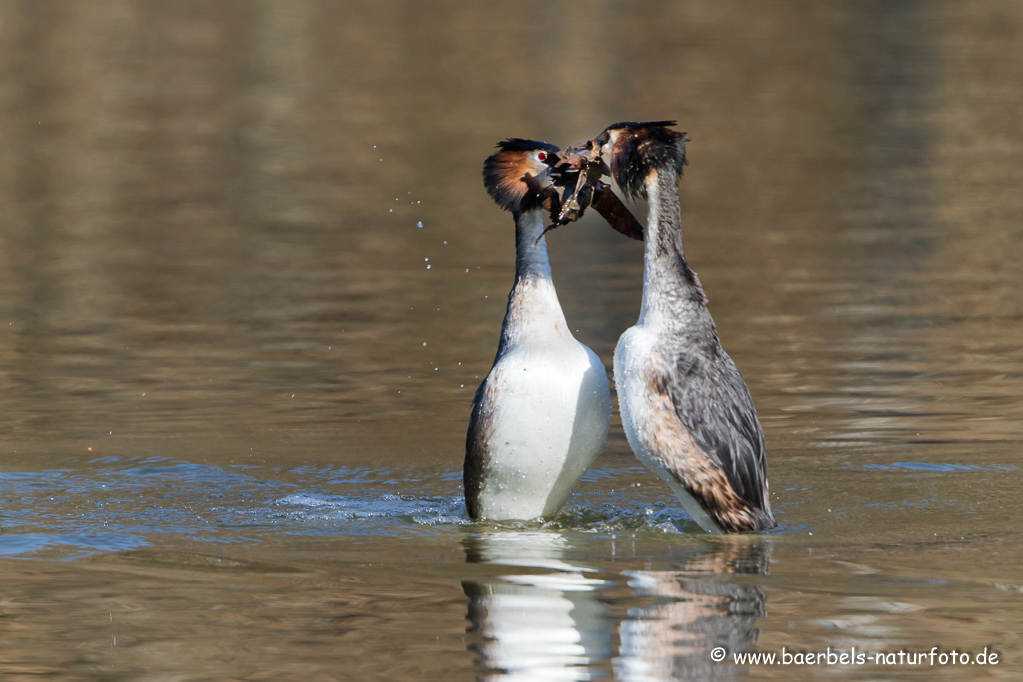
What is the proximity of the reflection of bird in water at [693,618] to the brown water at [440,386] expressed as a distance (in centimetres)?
2

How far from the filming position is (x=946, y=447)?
9.11 meters

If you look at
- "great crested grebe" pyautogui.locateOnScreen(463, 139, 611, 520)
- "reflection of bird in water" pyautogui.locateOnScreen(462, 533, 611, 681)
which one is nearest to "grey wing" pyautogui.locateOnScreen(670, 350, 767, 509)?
"great crested grebe" pyautogui.locateOnScreen(463, 139, 611, 520)

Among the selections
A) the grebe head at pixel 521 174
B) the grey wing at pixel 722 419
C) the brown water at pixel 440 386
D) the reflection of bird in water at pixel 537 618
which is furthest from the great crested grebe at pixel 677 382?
the reflection of bird in water at pixel 537 618

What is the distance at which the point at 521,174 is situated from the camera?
776 centimetres

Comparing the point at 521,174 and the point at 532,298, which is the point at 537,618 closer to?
the point at 532,298

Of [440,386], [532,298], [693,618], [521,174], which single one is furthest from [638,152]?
[440,386]

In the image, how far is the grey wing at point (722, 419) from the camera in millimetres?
7129

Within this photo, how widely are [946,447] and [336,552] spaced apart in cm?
399

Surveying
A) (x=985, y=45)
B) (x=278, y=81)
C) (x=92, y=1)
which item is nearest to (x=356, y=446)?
(x=278, y=81)

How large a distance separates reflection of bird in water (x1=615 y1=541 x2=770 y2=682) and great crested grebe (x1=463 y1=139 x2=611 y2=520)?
2.97 ft

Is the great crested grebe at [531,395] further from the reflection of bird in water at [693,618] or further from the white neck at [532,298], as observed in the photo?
the reflection of bird in water at [693,618]

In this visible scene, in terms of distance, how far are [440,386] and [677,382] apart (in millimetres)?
4147

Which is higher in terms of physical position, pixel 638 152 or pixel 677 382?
pixel 638 152

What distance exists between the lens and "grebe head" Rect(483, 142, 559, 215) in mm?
7703
